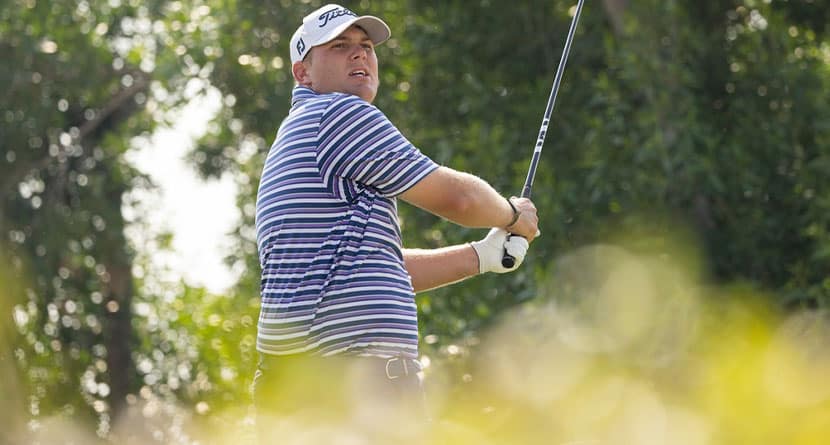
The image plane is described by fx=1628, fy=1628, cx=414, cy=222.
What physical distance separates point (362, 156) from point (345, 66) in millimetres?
390

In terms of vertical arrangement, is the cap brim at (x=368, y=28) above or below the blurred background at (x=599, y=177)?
above

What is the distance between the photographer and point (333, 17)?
4.18 m

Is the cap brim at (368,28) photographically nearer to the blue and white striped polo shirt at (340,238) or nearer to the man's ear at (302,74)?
the man's ear at (302,74)

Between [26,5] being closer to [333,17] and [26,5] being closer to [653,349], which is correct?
[653,349]

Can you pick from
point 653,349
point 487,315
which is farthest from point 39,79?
point 653,349

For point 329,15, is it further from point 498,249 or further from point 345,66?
point 498,249

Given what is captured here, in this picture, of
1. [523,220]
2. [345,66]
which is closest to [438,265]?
[523,220]

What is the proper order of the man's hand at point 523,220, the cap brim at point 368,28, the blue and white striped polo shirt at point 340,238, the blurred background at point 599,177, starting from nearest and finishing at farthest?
1. the blue and white striped polo shirt at point 340,238
2. the cap brim at point 368,28
3. the man's hand at point 523,220
4. the blurred background at point 599,177

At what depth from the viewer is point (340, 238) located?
386cm

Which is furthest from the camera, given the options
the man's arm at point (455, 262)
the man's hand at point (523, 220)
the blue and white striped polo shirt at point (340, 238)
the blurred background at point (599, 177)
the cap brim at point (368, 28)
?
the blurred background at point (599, 177)

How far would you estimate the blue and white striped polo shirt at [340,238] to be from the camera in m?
3.86

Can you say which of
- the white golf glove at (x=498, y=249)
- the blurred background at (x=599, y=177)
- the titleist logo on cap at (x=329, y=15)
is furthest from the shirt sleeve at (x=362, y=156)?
the blurred background at (x=599, y=177)

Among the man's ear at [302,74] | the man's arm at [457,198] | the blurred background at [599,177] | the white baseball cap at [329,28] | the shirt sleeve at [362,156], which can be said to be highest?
the white baseball cap at [329,28]

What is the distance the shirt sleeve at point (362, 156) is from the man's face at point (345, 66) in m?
0.23
